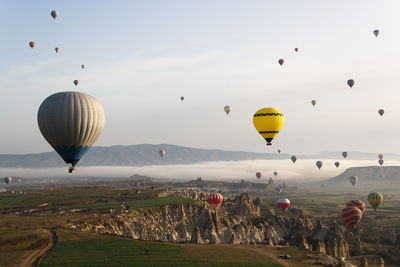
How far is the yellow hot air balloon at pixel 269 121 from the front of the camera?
319 ft

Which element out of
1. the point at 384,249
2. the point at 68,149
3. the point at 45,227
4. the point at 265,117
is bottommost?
the point at 384,249

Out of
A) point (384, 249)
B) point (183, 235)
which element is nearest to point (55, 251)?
point (183, 235)

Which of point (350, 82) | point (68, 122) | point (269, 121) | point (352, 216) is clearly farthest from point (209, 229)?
point (350, 82)

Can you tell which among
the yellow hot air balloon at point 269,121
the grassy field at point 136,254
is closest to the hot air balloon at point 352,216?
the yellow hot air balloon at point 269,121

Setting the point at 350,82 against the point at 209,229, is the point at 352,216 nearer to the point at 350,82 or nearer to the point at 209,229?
the point at 209,229

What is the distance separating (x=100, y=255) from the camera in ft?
213

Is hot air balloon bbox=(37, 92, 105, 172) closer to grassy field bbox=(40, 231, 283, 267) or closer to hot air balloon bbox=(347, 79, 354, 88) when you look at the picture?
grassy field bbox=(40, 231, 283, 267)

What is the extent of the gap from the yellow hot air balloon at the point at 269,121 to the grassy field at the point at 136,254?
111ft

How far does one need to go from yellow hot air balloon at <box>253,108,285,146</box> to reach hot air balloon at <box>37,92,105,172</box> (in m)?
41.3

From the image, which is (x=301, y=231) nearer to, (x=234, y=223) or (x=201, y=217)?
(x=234, y=223)

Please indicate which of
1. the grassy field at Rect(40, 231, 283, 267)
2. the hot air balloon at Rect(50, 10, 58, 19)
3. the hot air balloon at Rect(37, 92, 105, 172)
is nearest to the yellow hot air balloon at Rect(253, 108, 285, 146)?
the grassy field at Rect(40, 231, 283, 267)

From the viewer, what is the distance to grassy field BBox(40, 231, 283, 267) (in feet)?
204

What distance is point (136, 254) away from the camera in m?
66.2

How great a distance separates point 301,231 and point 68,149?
84107mm
